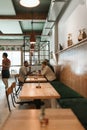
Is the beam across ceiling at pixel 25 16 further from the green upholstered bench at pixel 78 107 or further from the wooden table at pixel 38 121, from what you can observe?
the wooden table at pixel 38 121

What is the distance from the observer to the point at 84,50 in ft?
17.1

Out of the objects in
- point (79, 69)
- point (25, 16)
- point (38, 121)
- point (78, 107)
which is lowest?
point (78, 107)

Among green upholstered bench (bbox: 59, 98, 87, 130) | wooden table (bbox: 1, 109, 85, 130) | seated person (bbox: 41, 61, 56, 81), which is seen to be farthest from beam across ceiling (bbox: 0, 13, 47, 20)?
wooden table (bbox: 1, 109, 85, 130)

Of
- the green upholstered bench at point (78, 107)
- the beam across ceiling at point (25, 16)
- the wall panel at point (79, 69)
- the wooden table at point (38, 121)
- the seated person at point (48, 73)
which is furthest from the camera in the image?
the beam across ceiling at point (25, 16)

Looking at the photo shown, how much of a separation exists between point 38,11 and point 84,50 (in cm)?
482

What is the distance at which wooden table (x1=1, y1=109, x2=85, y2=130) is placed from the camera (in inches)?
77.2

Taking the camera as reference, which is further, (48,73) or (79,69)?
(48,73)

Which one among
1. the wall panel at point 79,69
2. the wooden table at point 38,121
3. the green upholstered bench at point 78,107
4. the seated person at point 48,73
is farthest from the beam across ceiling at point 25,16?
the wooden table at point 38,121

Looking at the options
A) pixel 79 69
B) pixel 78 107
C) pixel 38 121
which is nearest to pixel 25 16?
pixel 79 69

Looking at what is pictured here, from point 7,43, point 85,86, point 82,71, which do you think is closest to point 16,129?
point 85,86

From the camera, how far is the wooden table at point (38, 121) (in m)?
1.96

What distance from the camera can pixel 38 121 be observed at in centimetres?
215

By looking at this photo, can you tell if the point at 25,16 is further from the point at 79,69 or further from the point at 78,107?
the point at 78,107

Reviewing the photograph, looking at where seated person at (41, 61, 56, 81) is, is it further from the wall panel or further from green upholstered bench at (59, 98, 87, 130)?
green upholstered bench at (59, 98, 87, 130)
